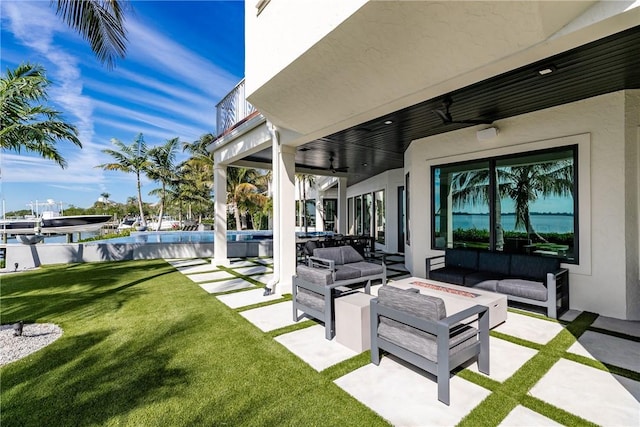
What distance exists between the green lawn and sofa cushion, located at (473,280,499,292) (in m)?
3.78

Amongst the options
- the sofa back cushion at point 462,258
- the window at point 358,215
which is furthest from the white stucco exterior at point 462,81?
the window at point 358,215

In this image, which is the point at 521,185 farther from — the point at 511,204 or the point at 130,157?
the point at 130,157

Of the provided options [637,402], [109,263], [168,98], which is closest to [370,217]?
[109,263]

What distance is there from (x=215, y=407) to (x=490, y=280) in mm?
4924

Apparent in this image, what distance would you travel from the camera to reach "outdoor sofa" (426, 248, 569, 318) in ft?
15.0

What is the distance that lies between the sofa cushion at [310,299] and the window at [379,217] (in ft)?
30.0

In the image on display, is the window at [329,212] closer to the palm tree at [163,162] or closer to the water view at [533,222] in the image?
the palm tree at [163,162]

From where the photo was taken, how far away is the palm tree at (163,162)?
2389cm

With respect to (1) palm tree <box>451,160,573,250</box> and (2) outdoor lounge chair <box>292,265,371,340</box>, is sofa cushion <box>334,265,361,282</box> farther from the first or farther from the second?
(1) palm tree <box>451,160,573,250</box>

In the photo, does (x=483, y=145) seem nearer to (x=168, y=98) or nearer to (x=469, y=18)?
(x=469, y=18)

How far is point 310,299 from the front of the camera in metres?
4.31

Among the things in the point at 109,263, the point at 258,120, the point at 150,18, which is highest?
the point at 150,18

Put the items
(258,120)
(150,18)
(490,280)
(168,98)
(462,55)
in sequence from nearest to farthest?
1. (462,55)
2. (490,280)
3. (258,120)
4. (150,18)
5. (168,98)

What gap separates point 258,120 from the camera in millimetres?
6906
